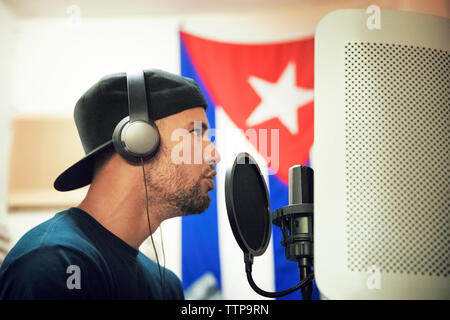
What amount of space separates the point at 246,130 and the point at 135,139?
948 millimetres

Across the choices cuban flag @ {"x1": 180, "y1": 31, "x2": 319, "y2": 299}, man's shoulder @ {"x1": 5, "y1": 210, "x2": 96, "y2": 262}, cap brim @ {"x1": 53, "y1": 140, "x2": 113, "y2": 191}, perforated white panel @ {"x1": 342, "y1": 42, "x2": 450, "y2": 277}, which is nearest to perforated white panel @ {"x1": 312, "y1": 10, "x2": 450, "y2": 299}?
perforated white panel @ {"x1": 342, "y1": 42, "x2": 450, "y2": 277}

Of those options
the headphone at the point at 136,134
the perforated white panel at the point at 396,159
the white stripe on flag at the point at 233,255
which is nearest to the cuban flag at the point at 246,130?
the white stripe on flag at the point at 233,255

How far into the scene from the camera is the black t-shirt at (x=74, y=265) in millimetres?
768

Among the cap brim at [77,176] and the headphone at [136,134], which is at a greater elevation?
the headphone at [136,134]

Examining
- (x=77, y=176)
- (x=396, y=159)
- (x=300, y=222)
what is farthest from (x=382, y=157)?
(x=77, y=176)

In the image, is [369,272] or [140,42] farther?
[140,42]

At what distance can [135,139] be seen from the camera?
34.4 inches

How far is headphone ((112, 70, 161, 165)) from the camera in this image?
2.87ft

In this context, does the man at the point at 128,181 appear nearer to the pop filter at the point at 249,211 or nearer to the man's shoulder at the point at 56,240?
the man's shoulder at the point at 56,240
